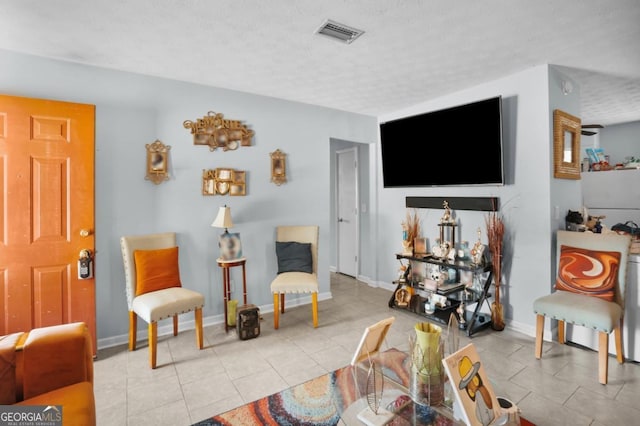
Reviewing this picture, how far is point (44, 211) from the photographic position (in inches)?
101

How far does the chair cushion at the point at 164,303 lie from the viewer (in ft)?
8.31

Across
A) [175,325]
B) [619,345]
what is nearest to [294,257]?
[175,325]

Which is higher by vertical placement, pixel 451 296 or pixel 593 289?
pixel 593 289

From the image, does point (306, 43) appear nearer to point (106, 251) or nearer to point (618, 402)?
point (106, 251)

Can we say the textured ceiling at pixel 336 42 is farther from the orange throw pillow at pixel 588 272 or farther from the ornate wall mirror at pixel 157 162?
the orange throw pillow at pixel 588 272

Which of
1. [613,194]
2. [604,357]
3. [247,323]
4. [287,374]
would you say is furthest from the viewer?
[613,194]

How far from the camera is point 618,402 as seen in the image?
208 centimetres

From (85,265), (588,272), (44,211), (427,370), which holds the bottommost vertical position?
(427,370)

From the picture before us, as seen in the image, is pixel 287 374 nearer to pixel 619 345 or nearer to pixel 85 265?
pixel 85 265

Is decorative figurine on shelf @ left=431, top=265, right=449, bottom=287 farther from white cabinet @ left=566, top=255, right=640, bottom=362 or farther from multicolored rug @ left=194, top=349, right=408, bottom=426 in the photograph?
multicolored rug @ left=194, top=349, right=408, bottom=426

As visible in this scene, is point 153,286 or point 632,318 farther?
point 153,286

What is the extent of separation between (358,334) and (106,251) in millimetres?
2438

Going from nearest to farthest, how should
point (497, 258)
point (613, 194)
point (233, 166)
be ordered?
point (497, 258) → point (233, 166) → point (613, 194)

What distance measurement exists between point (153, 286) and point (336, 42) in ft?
8.21
